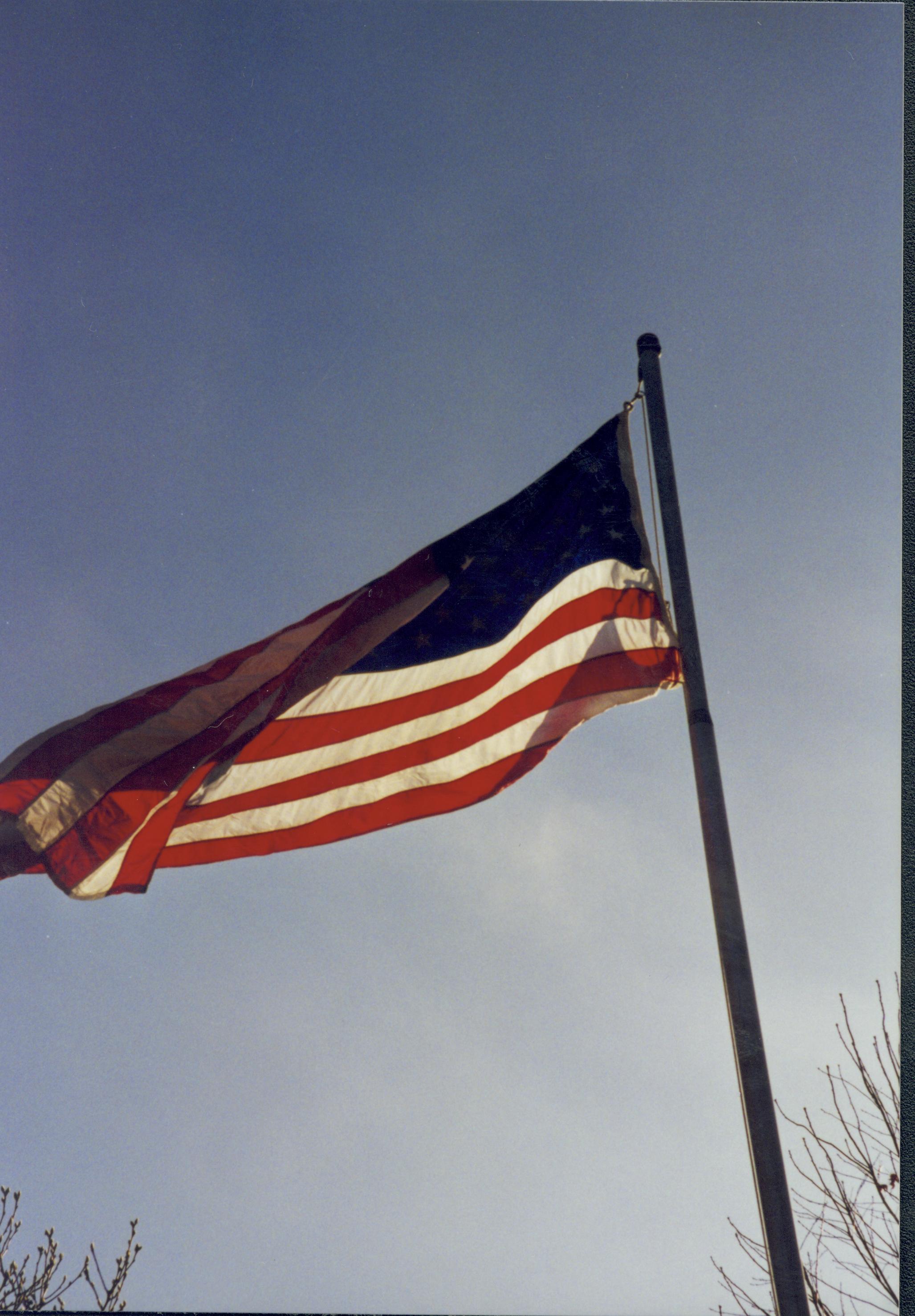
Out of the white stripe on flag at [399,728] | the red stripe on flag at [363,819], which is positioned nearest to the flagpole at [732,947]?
the white stripe on flag at [399,728]

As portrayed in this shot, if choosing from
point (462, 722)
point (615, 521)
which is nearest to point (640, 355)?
point (615, 521)

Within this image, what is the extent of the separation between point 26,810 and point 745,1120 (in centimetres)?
403

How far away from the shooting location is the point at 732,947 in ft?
13.7

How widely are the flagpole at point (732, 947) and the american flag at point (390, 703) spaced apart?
27.3 inches

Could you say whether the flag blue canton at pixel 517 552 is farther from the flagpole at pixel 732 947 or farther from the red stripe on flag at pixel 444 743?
the flagpole at pixel 732 947

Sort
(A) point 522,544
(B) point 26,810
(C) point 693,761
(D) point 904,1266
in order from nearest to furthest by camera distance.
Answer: (D) point 904,1266 → (C) point 693,761 → (B) point 26,810 → (A) point 522,544

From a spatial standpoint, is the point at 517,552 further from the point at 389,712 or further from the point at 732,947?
the point at 732,947

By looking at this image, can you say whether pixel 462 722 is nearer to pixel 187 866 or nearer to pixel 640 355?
pixel 187 866

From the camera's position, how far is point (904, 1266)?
3182 millimetres

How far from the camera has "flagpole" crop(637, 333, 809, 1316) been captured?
11.7 feet

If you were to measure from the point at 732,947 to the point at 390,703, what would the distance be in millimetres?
3164

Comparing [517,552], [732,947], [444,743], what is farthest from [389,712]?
[732,947]

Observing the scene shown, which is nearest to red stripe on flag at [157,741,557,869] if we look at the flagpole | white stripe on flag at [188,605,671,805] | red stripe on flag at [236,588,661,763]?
white stripe on flag at [188,605,671,805]

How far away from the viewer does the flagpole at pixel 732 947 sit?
3562mm
